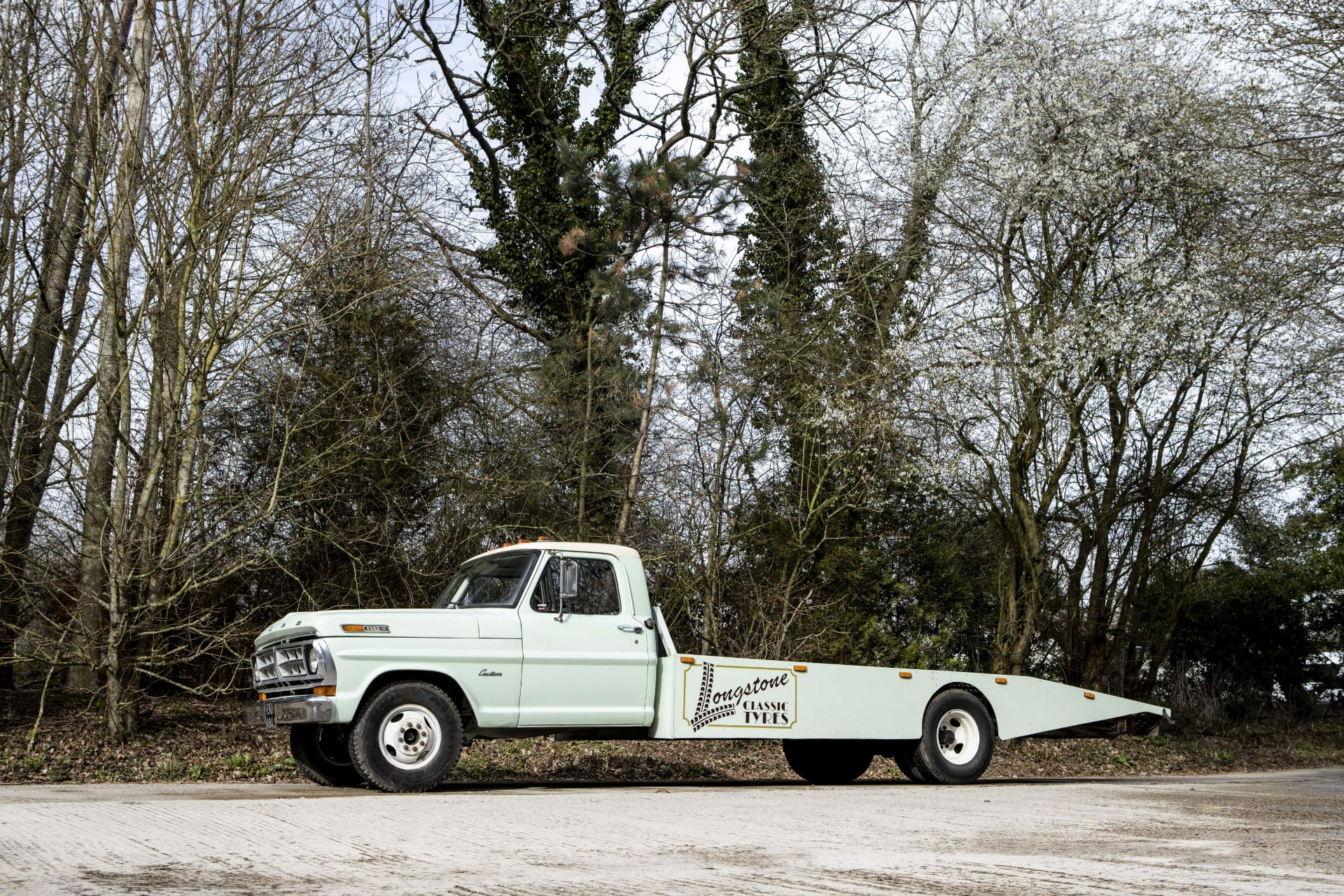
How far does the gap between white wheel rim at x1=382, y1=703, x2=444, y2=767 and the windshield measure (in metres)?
1.25

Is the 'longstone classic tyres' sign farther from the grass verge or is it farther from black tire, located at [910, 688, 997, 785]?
the grass verge

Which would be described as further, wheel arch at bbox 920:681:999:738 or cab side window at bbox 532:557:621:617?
wheel arch at bbox 920:681:999:738

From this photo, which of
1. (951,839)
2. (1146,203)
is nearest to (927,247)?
(1146,203)

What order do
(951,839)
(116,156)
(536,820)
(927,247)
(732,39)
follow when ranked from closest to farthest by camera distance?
(951,839) < (536,820) < (116,156) < (927,247) < (732,39)

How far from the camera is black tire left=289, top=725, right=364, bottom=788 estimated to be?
451 inches

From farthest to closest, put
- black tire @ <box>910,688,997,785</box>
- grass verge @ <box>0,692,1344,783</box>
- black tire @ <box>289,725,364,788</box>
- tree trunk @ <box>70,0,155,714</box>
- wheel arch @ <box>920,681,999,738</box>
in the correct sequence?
tree trunk @ <box>70,0,155,714</box>
grass verge @ <box>0,692,1344,783</box>
wheel arch @ <box>920,681,999,738</box>
black tire @ <box>910,688,997,785</box>
black tire @ <box>289,725,364,788</box>

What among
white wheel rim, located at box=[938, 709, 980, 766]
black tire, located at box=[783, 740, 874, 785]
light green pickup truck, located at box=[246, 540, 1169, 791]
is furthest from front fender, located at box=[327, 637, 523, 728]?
white wheel rim, located at box=[938, 709, 980, 766]

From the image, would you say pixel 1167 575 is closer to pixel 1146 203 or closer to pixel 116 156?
pixel 1146 203

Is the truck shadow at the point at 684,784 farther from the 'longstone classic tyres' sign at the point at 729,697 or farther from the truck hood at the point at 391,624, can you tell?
the truck hood at the point at 391,624

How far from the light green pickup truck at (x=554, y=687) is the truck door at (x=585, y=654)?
1cm

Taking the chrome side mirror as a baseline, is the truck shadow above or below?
below

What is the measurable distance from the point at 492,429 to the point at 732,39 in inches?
356

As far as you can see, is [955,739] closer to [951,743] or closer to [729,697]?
[951,743]

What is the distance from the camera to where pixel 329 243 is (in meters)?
16.3
